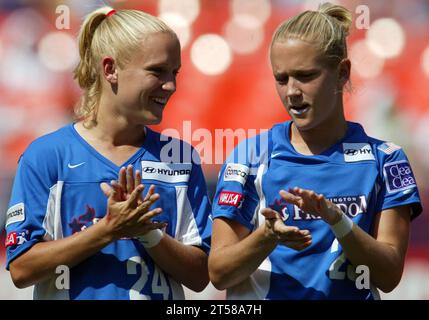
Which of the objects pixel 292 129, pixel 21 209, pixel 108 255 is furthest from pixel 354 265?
pixel 21 209

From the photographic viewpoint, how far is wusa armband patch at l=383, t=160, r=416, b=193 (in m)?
2.69

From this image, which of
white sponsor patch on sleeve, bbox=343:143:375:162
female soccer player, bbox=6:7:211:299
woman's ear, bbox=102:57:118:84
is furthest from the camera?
woman's ear, bbox=102:57:118:84

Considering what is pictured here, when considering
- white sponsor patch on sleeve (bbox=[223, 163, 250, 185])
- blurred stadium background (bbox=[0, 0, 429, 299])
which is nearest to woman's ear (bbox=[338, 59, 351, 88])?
white sponsor patch on sleeve (bbox=[223, 163, 250, 185])

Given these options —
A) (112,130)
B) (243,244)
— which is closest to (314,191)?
(243,244)

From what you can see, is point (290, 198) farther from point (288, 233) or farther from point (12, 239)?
point (12, 239)

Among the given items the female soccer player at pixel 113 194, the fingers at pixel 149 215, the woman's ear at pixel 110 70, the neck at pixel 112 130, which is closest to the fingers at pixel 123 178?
the female soccer player at pixel 113 194

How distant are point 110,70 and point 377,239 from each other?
1.02m

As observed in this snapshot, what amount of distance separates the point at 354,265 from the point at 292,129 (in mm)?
503

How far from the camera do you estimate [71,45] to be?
408 cm

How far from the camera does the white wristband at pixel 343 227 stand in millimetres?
2508

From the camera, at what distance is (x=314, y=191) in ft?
8.79

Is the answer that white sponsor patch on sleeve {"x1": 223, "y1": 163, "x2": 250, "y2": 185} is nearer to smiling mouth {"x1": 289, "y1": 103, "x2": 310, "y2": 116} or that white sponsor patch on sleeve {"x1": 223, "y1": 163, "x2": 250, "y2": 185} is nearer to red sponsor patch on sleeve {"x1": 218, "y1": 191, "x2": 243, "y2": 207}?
red sponsor patch on sleeve {"x1": 218, "y1": 191, "x2": 243, "y2": 207}

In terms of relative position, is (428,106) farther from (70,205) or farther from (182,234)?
(70,205)

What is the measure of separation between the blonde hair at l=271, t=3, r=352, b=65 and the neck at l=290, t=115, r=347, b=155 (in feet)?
0.67
